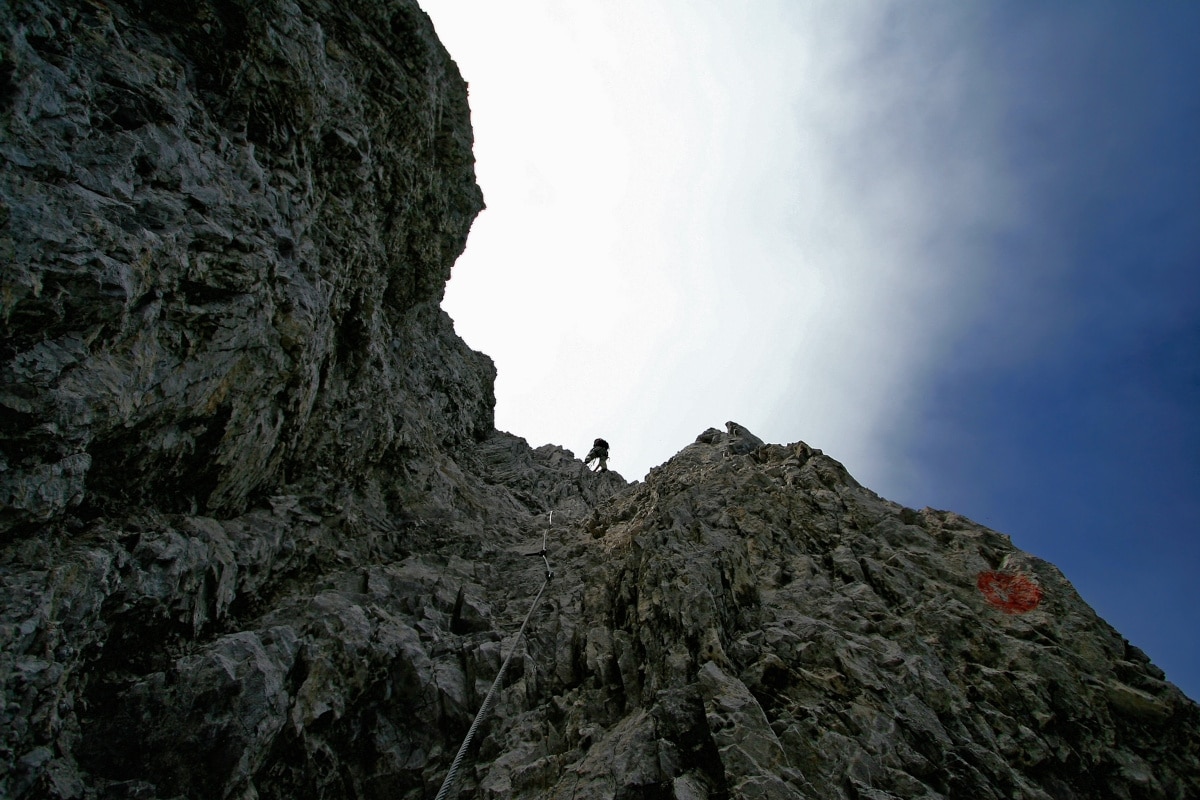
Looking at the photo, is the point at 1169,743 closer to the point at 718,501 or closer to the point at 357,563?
the point at 718,501

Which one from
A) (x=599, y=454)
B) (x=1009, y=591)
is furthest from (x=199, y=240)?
(x=599, y=454)

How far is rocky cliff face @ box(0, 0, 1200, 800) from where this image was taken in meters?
8.88

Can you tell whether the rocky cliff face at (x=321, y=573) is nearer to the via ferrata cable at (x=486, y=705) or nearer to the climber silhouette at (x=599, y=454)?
the via ferrata cable at (x=486, y=705)

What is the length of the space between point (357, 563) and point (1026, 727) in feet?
52.1

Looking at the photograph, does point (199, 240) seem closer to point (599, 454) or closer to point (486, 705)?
point (486, 705)

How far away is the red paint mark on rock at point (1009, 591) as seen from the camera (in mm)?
13086

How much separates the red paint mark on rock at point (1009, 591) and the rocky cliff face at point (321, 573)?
74mm

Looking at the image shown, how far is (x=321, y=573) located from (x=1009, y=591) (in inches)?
682

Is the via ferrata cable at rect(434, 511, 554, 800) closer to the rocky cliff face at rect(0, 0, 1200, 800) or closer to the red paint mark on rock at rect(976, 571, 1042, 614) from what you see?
the rocky cliff face at rect(0, 0, 1200, 800)

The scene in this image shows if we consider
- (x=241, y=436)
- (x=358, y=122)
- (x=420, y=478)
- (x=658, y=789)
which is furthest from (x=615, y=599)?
(x=358, y=122)

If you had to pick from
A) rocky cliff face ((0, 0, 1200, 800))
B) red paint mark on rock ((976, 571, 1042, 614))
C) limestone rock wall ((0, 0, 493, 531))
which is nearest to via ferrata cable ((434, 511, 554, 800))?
rocky cliff face ((0, 0, 1200, 800))

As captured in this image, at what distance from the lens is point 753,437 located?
1026 inches

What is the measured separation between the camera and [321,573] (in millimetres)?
15023

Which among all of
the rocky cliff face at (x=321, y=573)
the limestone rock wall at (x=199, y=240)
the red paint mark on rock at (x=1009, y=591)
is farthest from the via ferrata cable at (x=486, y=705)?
the red paint mark on rock at (x=1009, y=591)
